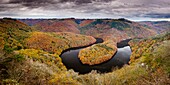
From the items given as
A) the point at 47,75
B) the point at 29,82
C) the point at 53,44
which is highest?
the point at 29,82

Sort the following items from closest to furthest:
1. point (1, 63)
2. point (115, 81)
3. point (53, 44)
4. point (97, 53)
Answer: point (1, 63) < point (115, 81) < point (97, 53) < point (53, 44)

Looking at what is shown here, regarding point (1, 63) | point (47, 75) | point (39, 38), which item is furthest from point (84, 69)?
point (39, 38)

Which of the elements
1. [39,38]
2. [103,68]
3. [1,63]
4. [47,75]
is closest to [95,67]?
[103,68]

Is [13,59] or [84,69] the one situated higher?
[13,59]

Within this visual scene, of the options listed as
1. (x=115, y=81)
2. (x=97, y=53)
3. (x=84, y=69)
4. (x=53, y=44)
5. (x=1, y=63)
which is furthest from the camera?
(x=53, y=44)

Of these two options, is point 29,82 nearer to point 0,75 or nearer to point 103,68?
point 0,75

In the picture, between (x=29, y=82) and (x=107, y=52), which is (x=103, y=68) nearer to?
(x=107, y=52)

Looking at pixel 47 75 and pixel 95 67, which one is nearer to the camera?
pixel 47 75

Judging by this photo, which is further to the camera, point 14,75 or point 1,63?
point 1,63

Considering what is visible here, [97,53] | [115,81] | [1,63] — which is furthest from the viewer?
[97,53]
